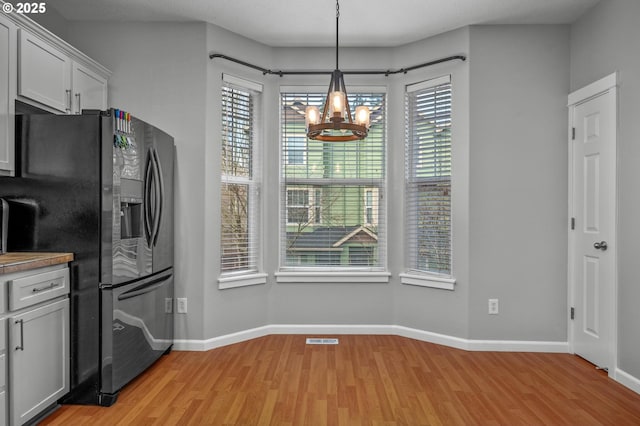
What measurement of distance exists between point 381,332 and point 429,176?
1.59 m

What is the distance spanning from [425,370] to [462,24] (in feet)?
9.60

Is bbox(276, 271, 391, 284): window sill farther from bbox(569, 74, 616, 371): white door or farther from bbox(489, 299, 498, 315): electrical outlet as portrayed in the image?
bbox(569, 74, 616, 371): white door

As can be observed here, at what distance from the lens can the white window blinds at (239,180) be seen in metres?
Result: 3.87

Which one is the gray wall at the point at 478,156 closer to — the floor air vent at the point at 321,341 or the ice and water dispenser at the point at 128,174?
the ice and water dispenser at the point at 128,174

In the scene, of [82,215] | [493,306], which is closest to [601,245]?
[493,306]

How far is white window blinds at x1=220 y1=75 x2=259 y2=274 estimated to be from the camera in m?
3.87

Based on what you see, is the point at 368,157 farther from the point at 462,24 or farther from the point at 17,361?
the point at 17,361

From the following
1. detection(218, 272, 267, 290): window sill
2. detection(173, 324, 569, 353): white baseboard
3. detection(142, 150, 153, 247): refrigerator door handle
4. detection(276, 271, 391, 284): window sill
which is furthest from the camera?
detection(276, 271, 391, 284): window sill

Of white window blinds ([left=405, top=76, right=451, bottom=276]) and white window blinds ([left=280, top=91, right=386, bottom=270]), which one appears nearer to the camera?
white window blinds ([left=405, top=76, right=451, bottom=276])

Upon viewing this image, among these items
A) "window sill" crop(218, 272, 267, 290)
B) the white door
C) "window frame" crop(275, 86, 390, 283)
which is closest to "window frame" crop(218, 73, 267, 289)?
"window sill" crop(218, 272, 267, 290)

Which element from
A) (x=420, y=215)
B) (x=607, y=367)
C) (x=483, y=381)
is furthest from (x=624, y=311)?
(x=420, y=215)

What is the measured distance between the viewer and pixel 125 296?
9.11 feet

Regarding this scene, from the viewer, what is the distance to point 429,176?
13.1 ft

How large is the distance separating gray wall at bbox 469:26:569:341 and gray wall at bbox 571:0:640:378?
0.56 metres
